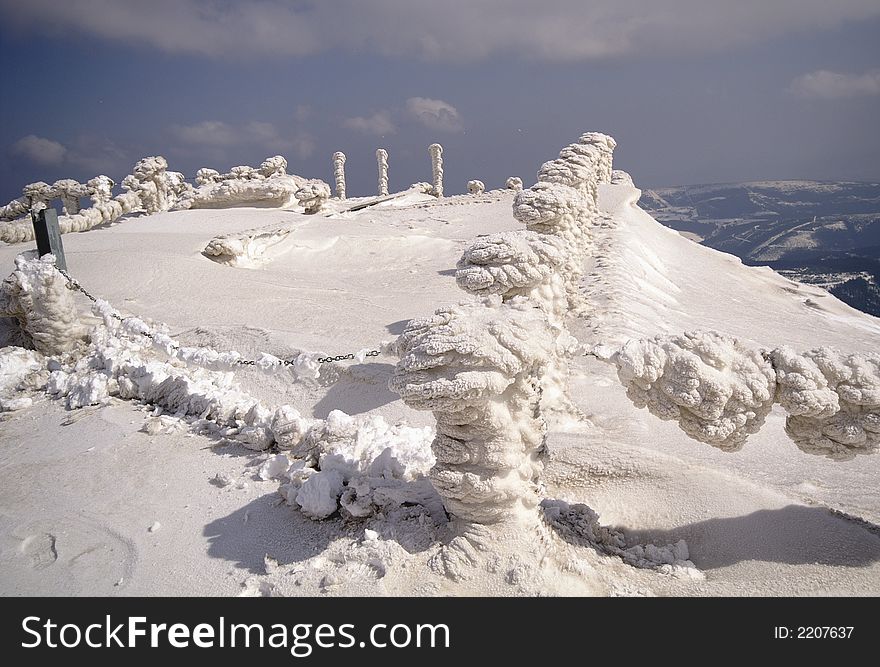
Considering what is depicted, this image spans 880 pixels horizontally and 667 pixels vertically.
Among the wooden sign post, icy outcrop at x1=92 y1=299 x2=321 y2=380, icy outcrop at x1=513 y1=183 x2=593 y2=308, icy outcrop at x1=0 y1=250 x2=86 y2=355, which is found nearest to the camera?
icy outcrop at x1=92 y1=299 x2=321 y2=380

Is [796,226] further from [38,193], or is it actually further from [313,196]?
[38,193]

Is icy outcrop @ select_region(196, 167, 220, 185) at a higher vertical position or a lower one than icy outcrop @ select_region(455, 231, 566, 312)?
higher

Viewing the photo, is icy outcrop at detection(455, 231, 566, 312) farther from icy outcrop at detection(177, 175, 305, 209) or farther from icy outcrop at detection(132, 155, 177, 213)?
icy outcrop at detection(132, 155, 177, 213)

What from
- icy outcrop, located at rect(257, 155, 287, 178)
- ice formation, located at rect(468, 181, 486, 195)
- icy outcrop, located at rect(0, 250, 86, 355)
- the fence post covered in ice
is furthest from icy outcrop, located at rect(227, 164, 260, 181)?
the fence post covered in ice

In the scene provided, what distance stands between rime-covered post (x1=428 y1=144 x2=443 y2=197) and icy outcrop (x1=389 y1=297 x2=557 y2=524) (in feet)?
76.5

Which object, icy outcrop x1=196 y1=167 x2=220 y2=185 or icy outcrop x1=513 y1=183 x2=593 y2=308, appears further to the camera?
icy outcrop x1=196 y1=167 x2=220 y2=185

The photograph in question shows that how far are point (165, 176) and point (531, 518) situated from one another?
1993 cm

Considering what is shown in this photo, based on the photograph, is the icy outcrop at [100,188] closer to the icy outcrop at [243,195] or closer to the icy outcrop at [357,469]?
the icy outcrop at [243,195]

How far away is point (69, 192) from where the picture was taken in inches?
642

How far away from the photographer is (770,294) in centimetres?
1370

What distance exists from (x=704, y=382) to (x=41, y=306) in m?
6.74

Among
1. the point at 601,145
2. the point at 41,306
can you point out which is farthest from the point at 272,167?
the point at 41,306

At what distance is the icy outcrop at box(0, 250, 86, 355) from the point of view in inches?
245

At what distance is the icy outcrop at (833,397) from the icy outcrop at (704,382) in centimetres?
10
